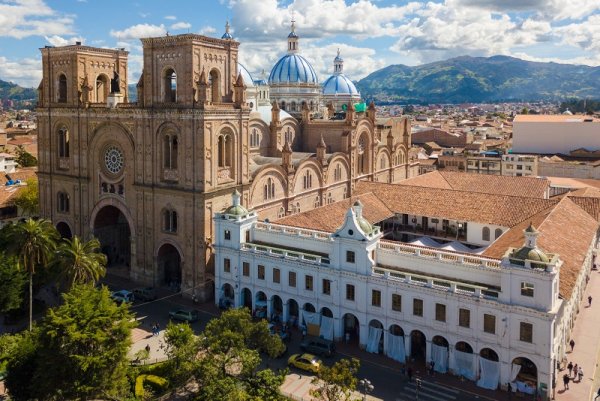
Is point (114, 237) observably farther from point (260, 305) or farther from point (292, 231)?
point (292, 231)

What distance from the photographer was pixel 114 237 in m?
67.8

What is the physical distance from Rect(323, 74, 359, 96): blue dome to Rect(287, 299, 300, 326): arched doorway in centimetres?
7380

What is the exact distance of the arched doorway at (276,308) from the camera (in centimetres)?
5115

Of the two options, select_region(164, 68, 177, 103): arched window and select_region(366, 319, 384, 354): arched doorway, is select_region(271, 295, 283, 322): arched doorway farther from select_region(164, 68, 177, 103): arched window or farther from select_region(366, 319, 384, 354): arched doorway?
select_region(164, 68, 177, 103): arched window

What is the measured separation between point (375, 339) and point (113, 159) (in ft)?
114

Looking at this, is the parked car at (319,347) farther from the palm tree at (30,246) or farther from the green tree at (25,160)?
the green tree at (25,160)

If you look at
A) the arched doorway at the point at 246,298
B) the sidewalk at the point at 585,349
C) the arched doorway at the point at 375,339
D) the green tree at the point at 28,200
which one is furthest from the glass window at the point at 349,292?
the green tree at the point at 28,200

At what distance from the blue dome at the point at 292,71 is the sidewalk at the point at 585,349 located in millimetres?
60981

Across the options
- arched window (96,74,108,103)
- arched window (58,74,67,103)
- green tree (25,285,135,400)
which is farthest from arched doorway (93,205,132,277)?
green tree (25,285,135,400)

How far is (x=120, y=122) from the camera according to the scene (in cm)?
6106

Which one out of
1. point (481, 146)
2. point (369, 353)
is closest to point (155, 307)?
point (369, 353)

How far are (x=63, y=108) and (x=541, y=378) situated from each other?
5507cm

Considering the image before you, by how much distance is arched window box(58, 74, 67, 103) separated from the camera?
221 ft

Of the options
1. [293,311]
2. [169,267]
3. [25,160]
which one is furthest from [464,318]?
[25,160]
